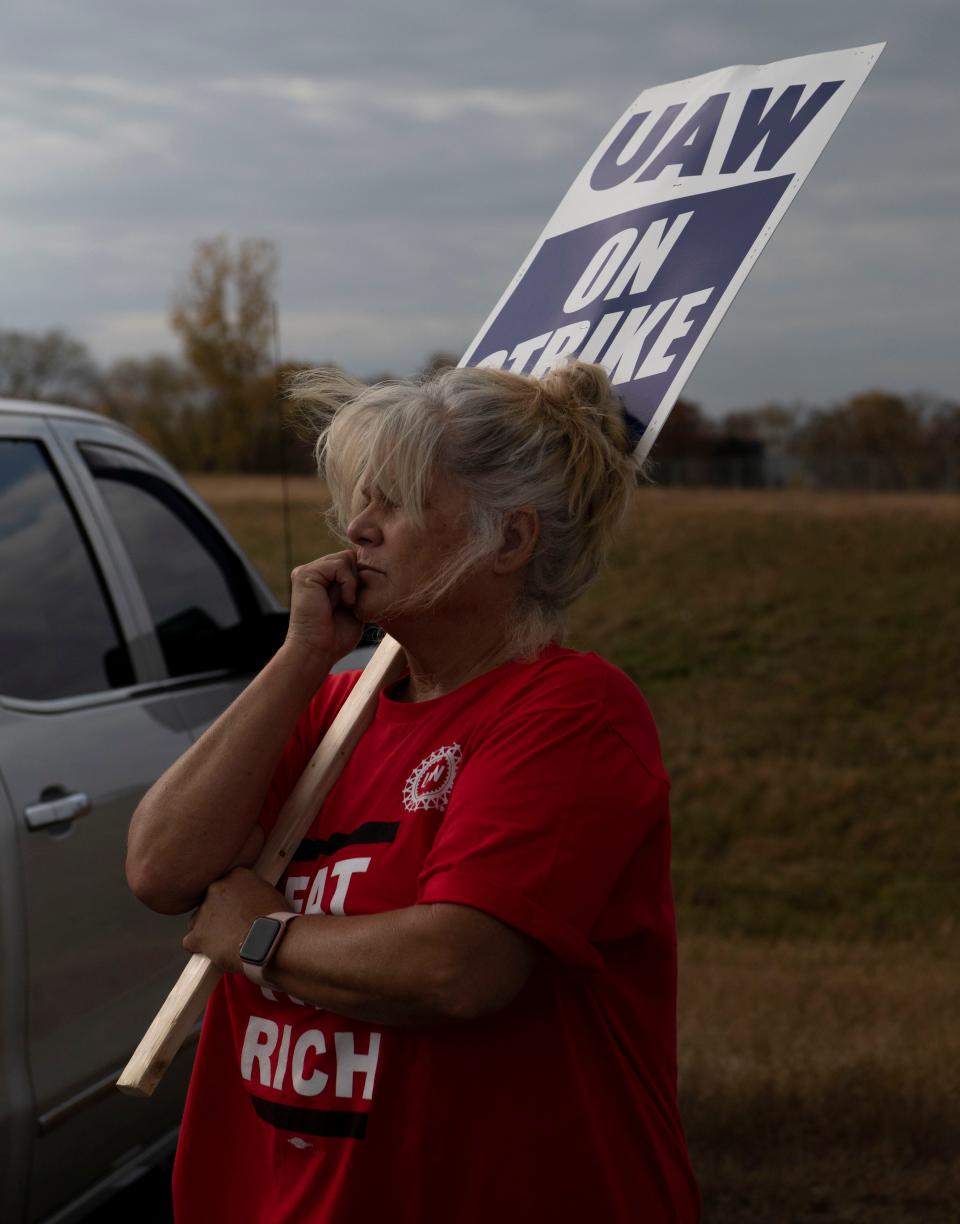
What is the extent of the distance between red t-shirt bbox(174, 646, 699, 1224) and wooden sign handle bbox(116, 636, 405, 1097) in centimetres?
6

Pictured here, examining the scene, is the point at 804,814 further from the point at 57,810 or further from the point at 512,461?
the point at 512,461

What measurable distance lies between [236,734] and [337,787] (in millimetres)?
145

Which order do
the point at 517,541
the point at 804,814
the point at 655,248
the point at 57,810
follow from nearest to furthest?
the point at 517,541 < the point at 655,248 < the point at 57,810 < the point at 804,814

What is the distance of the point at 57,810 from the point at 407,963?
61.7 inches

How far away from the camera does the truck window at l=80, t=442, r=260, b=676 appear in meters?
3.78

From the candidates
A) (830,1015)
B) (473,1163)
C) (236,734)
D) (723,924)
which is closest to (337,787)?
(236,734)

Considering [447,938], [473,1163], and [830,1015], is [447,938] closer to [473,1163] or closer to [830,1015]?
[473,1163]

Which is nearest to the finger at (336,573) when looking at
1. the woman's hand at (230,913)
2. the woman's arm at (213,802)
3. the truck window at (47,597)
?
the woman's arm at (213,802)

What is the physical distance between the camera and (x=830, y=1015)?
234 inches

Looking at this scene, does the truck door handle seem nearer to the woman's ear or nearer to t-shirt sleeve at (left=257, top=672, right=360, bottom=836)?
t-shirt sleeve at (left=257, top=672, right=360, bottom=836)

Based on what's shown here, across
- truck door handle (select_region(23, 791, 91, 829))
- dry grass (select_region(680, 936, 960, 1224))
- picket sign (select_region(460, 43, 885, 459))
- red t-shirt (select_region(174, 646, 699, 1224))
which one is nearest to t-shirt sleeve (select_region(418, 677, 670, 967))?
red t-shirt (select_region(174, 646, 699, 1224))

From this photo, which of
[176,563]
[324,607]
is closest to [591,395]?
[324,607]

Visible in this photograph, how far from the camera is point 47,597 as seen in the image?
3.37m

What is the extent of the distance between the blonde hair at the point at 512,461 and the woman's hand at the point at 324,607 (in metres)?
0.09
